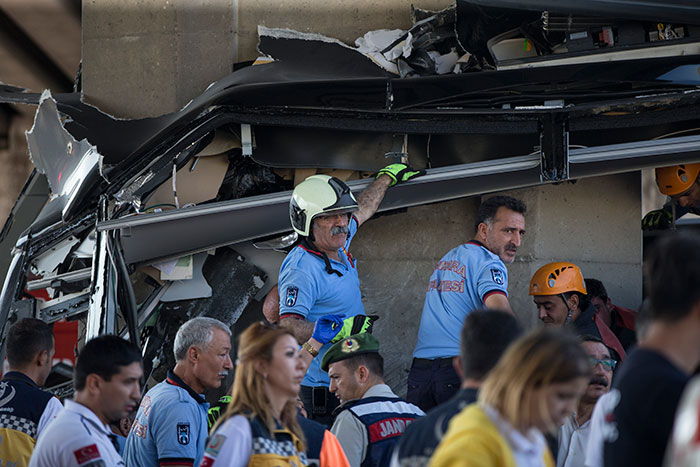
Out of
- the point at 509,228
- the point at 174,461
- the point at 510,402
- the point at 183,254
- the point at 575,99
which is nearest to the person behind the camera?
the point at 510,402

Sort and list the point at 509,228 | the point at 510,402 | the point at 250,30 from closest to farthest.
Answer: the point at 510,402
the point at 509,228
the point at 250,30

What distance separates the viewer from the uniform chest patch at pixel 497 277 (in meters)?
5.48

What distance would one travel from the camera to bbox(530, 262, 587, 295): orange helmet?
651 cm

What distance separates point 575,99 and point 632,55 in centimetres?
48

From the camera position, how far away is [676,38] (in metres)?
5.86

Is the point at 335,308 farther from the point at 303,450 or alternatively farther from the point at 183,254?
the point at 303,450

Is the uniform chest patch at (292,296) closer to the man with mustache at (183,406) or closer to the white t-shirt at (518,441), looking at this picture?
the man with mustache at (183,406)

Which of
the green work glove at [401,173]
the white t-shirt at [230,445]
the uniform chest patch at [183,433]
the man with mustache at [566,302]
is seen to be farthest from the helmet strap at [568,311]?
the white t-shirt at [230,445]

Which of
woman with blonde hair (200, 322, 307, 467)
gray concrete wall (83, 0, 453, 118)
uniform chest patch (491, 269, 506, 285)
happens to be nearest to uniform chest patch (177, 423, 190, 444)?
woman with blonde hair (200, 322, 307, 467)

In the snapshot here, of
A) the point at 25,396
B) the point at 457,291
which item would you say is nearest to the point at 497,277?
the point at 457,291

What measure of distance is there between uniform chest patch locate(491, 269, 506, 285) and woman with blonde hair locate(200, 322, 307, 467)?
2.05 metres

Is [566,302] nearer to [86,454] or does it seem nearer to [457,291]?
[457,291]

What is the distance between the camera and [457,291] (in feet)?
18.4

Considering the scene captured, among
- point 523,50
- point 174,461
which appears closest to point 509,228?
point 523,50
